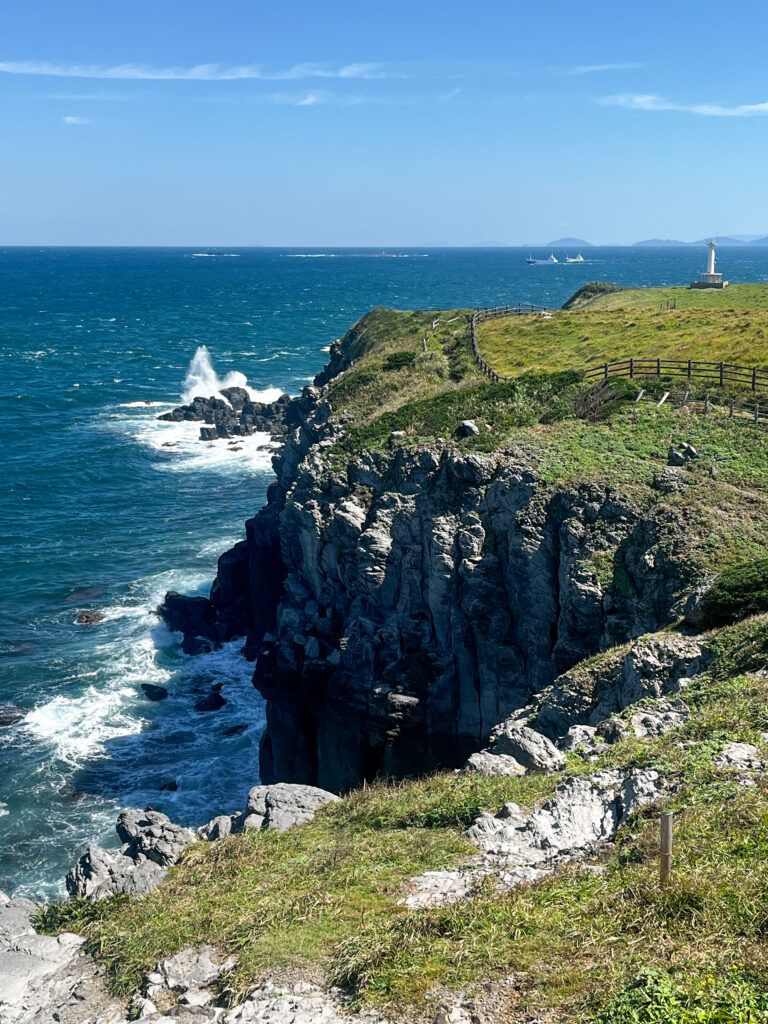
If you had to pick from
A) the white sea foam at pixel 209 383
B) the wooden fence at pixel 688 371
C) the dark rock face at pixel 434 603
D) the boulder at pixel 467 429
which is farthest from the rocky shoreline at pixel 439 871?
the white sea foam at pixel 209 383

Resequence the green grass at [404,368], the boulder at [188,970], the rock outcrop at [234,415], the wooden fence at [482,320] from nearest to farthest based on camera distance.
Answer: the boulder at [188,970] < the wooden fence at [482,320] < the green grass at [404,368] < the rock outcrop at [234,415]

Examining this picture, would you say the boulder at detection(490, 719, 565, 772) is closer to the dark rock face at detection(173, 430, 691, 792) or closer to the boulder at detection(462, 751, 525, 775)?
the boulder at detection(462, 751, 525, 775)

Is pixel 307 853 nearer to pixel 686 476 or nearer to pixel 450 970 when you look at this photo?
pixel 450 970

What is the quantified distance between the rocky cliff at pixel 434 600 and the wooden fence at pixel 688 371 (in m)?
10.1

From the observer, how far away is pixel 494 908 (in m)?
12.6

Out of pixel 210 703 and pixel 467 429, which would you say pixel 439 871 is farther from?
pixel 210 703

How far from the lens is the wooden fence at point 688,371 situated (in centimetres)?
3631

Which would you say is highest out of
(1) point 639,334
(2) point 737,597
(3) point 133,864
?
(1) point 639,334

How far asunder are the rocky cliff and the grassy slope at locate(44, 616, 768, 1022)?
905 cm

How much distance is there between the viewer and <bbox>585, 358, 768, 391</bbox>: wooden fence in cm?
3631

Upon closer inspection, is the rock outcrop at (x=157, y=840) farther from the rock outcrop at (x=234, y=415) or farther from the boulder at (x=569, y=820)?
the rock outcrop at (x=234, y=415)

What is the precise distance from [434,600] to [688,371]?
15437 mm

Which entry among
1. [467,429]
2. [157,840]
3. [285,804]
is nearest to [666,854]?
[285,804]

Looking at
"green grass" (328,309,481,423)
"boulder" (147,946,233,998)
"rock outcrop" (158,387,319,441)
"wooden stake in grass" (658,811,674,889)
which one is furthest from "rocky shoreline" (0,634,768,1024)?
"rock outcrop" (158,387,319,441)
